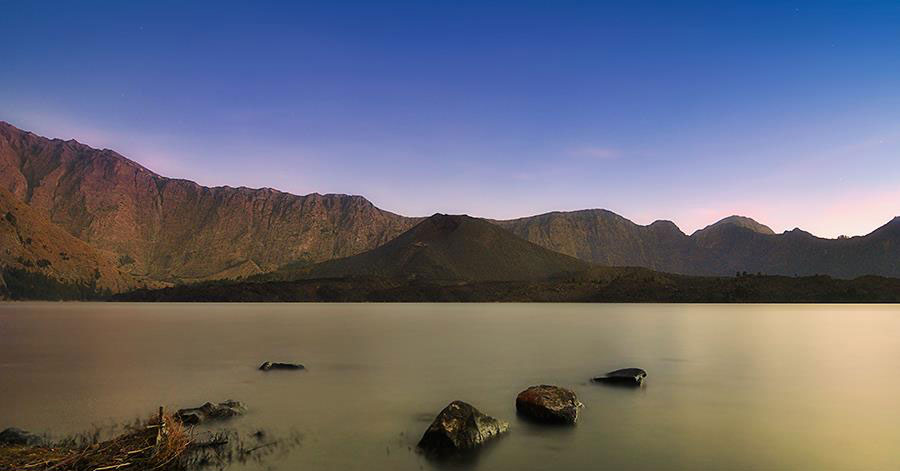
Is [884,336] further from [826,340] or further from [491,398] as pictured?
[491,398]

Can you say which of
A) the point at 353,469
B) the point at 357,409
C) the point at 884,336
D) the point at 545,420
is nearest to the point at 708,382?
the point at 545,420

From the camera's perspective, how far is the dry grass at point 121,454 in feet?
45.8

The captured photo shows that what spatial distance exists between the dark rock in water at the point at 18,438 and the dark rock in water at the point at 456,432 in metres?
13.5

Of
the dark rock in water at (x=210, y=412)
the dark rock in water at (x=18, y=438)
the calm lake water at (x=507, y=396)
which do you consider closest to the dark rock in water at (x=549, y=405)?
the calm lake water at (x=507, y=396)

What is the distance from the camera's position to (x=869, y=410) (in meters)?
29.0

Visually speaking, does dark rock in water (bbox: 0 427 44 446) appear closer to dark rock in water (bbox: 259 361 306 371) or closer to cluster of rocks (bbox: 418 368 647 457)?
cluster of rocks (bbox: 418 368 647 457)

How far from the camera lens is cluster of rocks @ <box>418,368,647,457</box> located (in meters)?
20.2

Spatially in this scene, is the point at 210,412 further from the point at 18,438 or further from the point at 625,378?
the point at 625,378

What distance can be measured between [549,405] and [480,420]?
4483 millimetres

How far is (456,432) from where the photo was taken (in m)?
20.4

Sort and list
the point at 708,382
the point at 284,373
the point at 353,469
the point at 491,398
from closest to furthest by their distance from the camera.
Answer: the point at 353,469
the point at 491,398
the point at 708,382
the point at 284,373

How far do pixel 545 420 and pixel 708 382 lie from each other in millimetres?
18553

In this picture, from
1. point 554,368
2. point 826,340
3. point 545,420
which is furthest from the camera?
point 826,340

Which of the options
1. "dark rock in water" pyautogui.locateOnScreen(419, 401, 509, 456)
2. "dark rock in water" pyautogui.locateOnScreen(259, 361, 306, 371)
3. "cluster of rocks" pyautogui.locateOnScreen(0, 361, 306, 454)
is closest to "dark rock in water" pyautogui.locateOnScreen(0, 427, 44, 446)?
"cluster of rocks" pyautogui.locateOnScreen(0, 361, 306, 454)
